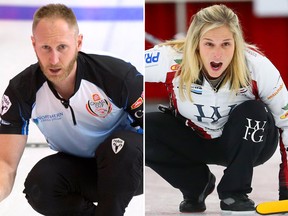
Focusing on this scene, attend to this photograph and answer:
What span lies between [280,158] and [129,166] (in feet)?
1.23

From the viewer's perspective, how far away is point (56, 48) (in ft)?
5.64

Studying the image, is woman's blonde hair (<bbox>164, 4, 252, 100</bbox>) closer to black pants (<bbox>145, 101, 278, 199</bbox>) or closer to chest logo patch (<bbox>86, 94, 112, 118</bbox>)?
black pants (<bbox>145, 101, 278, 199</bbox>)

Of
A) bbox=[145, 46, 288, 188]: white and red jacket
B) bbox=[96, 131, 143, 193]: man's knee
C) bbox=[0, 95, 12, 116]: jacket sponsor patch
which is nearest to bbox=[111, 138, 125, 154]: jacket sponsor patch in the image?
bbox=[96, 131, 143, 193]: man's knee

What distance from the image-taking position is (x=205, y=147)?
183cm

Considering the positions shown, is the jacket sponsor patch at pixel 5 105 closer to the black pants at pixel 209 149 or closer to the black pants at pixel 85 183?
the black pants at pixel 85 183

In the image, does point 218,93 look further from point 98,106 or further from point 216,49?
point 98,106

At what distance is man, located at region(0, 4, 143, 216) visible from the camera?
1733 mm

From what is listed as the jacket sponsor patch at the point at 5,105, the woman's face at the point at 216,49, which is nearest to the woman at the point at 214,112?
the woman's face at the point at 216,49

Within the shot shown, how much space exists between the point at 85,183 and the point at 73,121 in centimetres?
16

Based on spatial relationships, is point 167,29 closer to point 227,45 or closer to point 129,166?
point 227,45

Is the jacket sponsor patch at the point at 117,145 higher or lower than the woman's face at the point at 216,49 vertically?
lower

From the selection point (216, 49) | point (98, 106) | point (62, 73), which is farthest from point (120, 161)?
point (216, 49)

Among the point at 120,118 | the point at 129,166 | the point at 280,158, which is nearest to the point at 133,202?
the point at 129,166

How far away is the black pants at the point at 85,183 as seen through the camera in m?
1.76
